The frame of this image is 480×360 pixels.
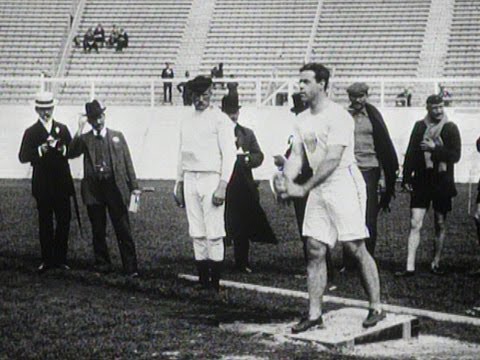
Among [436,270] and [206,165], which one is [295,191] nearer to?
[206,165]

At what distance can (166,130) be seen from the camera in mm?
28953

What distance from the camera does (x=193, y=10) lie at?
4231 centimetres

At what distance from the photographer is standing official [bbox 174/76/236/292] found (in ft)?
34.3

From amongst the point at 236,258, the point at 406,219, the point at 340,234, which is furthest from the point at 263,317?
the point at 406,219

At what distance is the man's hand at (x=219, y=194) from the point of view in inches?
406

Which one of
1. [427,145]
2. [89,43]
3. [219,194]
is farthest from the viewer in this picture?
[89,43]

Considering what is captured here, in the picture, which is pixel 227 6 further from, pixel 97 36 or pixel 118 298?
pixel 118 298

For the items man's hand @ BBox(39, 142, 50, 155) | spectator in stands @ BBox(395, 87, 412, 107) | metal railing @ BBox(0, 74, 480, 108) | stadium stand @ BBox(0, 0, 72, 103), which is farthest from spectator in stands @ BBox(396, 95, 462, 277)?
stadium stand @ BBox(0, 0, 72, 103)

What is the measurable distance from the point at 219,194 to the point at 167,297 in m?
1.11

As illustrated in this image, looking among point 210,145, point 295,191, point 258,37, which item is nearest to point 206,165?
point 210,145

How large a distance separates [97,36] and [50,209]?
29365 millimetres

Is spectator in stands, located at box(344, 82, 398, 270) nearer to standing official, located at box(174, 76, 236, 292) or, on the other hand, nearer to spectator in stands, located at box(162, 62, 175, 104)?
standing official, located at box(174, 76, 236, 292)

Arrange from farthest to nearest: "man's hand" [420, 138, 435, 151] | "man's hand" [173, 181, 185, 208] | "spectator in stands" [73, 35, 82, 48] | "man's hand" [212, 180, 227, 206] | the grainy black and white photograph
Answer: "spectator in stands" [73, 35, 82, 48]
"man's hand" [420, 138, 435, 151]
"man's hand" [173, 181, 185, 208]
"man's hand" [212, 180, 227, 206]
the grainy black and white photograph

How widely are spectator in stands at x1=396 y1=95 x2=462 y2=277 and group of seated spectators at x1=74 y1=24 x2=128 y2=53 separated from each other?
30.0 metres
